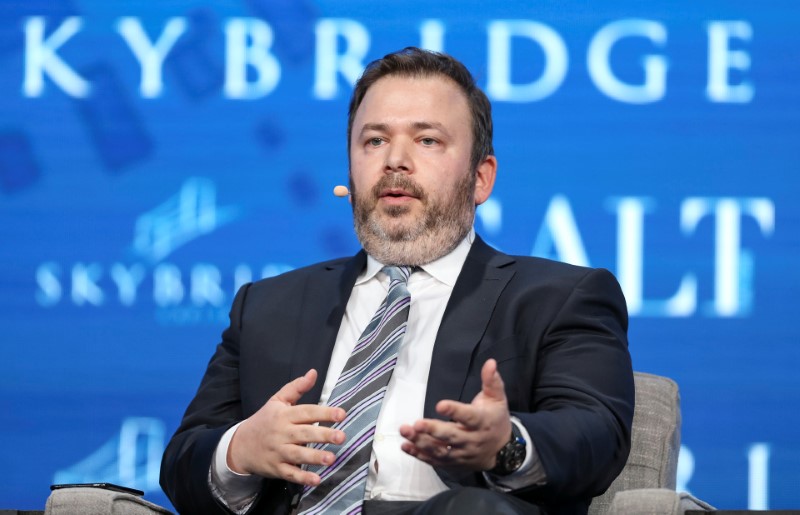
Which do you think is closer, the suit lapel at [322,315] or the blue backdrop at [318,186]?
the suit lapel at [322,315]

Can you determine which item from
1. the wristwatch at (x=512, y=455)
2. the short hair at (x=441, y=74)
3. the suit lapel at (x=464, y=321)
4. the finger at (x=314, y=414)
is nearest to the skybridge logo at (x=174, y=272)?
the short hair at (x=441, y=74)

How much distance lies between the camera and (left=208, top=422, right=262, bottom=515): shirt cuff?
1.99 meters

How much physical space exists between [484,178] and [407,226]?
0.25 meters

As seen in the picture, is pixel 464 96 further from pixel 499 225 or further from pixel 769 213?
pixel 769 213

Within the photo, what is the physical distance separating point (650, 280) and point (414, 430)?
5.38 feet

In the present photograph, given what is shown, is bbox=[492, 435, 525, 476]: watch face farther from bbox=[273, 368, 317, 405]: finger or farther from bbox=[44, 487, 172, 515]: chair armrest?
bbox=[44, 487, 172, 515]: chair armrest

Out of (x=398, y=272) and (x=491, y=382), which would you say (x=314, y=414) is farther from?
(x=398, y=272)

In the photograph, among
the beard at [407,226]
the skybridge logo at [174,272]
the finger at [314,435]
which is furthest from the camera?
the skybridge logo at [174,272]

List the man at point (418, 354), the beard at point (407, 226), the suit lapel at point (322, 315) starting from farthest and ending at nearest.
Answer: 1. the beard at point (407, 226)
2. the suit lapel at point (322, 315)
3. the man at point (418, 354)

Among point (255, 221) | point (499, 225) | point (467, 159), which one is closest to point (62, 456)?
point (255, 221)

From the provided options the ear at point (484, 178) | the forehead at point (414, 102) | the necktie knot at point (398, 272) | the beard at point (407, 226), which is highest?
the forehead at point (414, 102)

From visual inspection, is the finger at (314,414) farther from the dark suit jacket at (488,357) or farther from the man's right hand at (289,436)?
the dark suit jacket at (488,357)

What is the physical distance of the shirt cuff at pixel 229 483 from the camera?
1.99 metres

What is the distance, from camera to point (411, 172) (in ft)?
7.35
